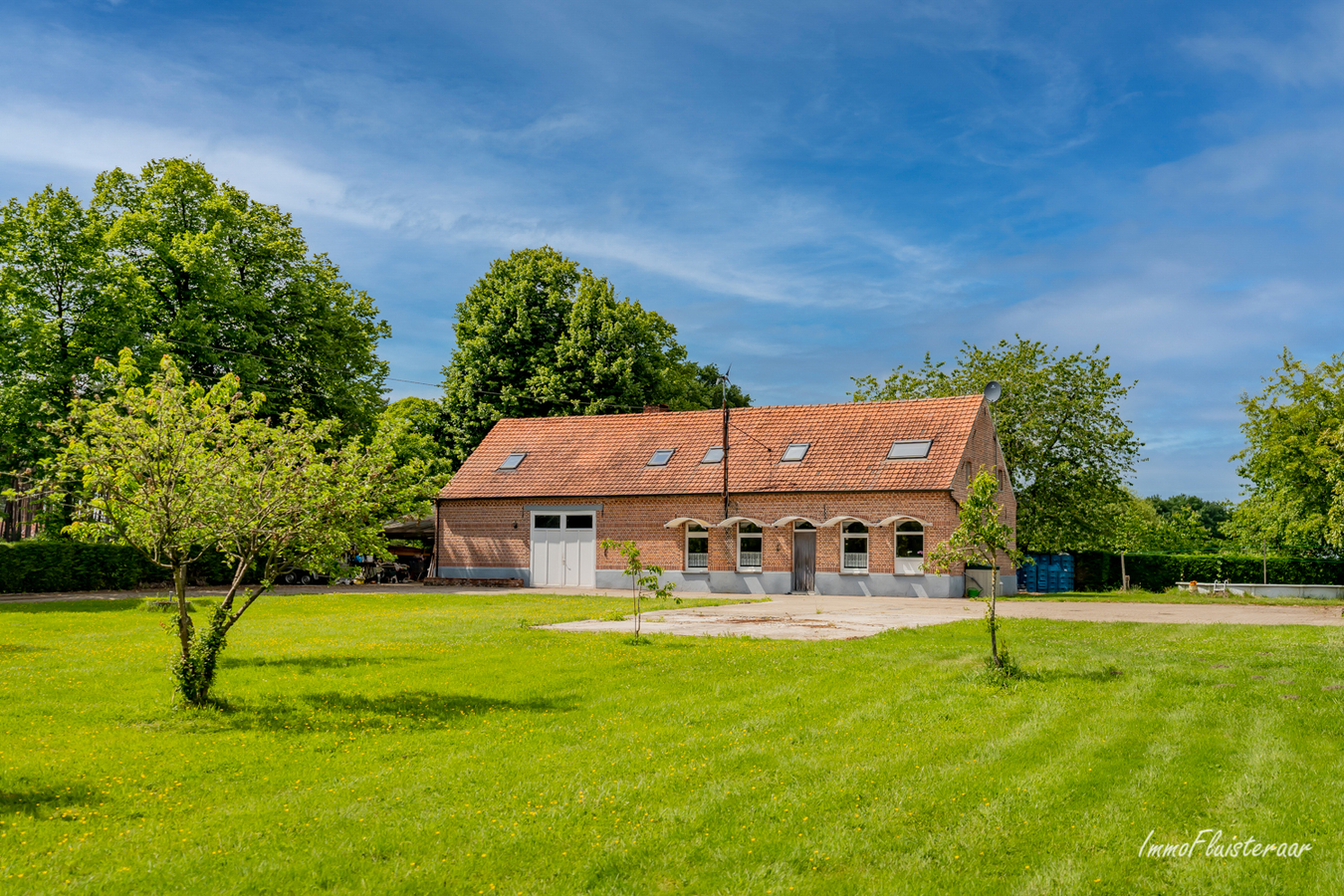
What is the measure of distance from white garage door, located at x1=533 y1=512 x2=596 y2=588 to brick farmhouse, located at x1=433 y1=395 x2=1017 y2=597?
0.05 metres

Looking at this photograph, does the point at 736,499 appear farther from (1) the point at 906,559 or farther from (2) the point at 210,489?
(2) the point at 210,489

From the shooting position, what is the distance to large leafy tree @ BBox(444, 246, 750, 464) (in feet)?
140

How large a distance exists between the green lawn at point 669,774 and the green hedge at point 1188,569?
94.3 ft

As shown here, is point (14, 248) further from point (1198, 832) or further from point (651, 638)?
point (1198, 832)

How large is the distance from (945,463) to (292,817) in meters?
25.2

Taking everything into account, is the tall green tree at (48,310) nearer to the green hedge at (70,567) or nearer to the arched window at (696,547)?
the green hedge at (70,567)

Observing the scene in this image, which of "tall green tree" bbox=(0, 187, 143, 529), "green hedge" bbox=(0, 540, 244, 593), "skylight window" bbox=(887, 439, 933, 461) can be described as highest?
"tall green tree" bbox=(0, 187, 143, 529)

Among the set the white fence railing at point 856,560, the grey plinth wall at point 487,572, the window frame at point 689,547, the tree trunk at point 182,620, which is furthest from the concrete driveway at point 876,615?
the grey plinth wall at point 487,572

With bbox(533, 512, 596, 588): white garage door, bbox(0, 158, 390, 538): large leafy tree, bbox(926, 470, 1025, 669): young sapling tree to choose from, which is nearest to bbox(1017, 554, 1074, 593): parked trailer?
bbox(533, 512, 596, 588): white garage door

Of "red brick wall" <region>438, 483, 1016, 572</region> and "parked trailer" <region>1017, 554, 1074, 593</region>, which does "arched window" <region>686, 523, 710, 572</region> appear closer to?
"red brick wall" <region>438, 483, 1016, 572</region>

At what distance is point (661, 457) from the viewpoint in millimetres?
33906

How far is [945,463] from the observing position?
94.4 feet

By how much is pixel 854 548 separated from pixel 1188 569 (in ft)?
56.5

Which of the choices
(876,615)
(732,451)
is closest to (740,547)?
(732,451)
